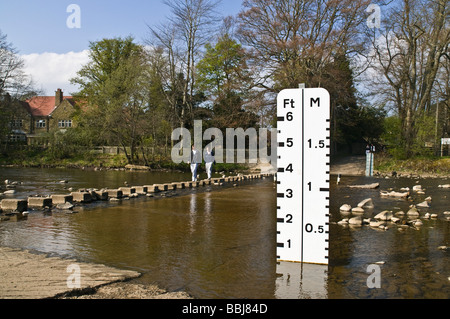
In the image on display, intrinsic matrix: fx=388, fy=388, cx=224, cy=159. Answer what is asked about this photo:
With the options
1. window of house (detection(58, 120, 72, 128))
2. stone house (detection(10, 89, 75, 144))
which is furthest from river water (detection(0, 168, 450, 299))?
window of house (detection(58, 120, 72, 128))

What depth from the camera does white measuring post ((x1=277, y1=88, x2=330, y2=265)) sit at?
5.35 meters

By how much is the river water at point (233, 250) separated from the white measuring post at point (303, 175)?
0.37 metres

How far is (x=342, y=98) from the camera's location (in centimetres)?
3259

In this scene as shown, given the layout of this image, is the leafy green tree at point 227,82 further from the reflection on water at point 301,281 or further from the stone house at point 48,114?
the stone house at point 48,114

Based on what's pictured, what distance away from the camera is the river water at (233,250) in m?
4.84

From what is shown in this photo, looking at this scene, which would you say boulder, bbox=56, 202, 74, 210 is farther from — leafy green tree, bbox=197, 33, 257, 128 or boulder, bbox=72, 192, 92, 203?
leafy green tree, bbox=197, 33, 257, 128

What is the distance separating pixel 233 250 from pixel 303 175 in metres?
2.03

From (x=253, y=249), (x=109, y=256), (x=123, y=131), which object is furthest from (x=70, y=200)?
(x=123, y=131)

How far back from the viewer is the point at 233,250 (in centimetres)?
666

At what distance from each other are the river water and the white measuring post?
14.7 inches

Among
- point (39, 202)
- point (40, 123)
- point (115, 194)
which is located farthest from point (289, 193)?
point (40, 123)

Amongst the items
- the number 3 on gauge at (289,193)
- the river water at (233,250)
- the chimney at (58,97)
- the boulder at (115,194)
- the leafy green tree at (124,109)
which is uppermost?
the chimney at (58,97)

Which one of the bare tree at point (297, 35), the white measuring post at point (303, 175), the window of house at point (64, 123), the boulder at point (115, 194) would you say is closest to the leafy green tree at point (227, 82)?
the bare tree at point (297, 35)
